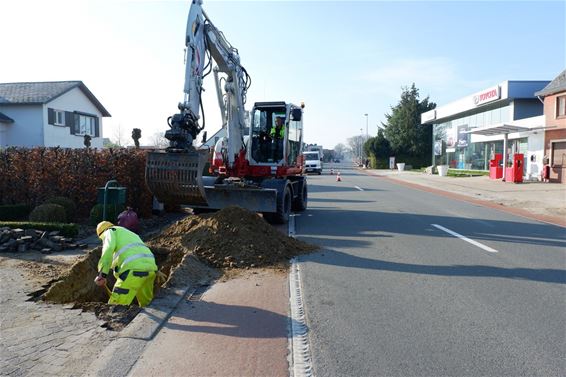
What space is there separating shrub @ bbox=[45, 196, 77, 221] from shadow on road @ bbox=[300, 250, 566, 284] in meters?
6.14

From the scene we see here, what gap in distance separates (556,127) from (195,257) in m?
27.6

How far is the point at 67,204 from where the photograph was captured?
1116 cm

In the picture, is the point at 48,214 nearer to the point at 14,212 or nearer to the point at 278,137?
the point at 14,212

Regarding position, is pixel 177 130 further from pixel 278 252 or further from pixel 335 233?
pixel 335 233

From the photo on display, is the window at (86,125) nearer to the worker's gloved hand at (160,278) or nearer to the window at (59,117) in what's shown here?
the window at (59,117)

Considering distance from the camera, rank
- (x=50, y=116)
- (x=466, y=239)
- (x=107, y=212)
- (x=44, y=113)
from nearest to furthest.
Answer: (x=466, y=239), (x=107, y=212), (x=44, y=113), (x=50, y=116)

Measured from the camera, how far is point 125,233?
5.87 m

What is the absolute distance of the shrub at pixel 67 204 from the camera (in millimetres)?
11059

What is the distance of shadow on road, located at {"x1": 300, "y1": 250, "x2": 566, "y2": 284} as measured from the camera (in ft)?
24.0

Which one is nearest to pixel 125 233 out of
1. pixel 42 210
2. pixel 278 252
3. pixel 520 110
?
pixel 278 252

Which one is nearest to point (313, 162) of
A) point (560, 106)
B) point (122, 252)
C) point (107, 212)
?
point (560, 106)

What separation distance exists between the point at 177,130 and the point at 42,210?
380cm

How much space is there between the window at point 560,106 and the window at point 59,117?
3276 cm

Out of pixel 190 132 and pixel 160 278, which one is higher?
pixel 190 132
